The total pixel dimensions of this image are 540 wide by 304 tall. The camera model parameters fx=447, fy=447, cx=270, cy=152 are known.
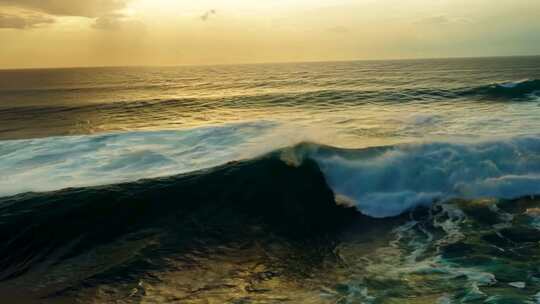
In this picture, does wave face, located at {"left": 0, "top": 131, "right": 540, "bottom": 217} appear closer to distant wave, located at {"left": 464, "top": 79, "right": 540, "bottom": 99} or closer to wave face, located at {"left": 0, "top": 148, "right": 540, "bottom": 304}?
wave face, located at {"left": 0, "top": 148, "right": 540, "bottom": 304}

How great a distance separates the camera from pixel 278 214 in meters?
9.95

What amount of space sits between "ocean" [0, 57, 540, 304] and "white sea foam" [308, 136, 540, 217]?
4 centimetres

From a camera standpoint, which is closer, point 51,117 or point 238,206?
point 238,206

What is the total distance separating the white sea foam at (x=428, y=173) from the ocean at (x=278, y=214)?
0.13 ft

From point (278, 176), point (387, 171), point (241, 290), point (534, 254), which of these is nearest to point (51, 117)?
point (278, 176)

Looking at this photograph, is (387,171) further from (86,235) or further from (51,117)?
(51,117)

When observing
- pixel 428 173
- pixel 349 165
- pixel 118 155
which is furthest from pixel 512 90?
pixel 118 155

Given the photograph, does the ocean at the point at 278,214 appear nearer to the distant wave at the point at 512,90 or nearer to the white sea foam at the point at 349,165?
the white sea foam at the point at 349,165

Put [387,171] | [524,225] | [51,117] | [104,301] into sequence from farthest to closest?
[51,117]
[387,171]
[524,225]
[104,301]

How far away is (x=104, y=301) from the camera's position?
247 inches

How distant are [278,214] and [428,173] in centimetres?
382

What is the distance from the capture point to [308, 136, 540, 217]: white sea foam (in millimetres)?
10023

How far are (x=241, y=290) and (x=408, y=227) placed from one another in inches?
154

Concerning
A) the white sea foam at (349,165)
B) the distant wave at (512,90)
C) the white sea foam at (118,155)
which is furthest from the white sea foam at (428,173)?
the distant wave at (512,90)
